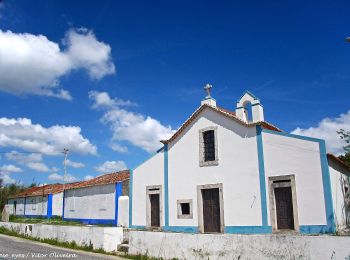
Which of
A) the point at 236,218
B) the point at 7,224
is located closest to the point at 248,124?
the point at 236,218

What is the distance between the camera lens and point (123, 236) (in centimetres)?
1739

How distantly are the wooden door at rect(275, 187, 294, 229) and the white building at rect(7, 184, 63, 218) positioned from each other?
24.0 metres

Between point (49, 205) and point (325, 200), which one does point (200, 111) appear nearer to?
point (325, 200)

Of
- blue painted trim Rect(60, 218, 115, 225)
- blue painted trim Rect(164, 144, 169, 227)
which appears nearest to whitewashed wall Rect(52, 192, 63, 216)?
blue painted trim Rect(60, 218, 115, 225)

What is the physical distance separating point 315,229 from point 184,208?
254 inches

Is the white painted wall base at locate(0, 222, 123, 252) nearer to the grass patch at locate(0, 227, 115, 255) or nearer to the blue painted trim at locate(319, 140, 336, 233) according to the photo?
the grass patch at locate(0, 227, 115, 255)

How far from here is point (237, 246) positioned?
11.7 m

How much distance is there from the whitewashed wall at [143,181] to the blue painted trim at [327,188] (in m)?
8.32

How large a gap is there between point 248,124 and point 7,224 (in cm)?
2072

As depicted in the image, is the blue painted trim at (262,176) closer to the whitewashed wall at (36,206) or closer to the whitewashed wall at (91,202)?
the whitewashed wall at (91,202)

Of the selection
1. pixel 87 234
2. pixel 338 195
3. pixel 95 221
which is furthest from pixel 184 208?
pixel 95 221

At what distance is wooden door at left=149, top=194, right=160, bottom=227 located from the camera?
19.4 meters

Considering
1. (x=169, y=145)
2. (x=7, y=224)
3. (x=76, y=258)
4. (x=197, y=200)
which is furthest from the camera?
(x=7, y=224)

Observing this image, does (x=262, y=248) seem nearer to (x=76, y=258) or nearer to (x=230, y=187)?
(x=230, y=187)
